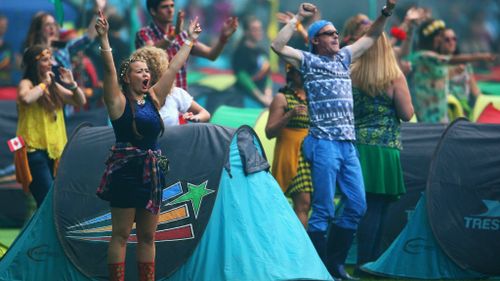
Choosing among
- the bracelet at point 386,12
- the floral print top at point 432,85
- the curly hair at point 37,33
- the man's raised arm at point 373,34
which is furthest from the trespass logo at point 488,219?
the curly hair at point 37,33

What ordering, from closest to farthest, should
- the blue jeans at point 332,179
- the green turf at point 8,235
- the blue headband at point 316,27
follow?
the blue jeans at point 332,179
the blue headband at point 316,27
the green turf at point 8,235

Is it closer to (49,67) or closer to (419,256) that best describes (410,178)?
(419,256)

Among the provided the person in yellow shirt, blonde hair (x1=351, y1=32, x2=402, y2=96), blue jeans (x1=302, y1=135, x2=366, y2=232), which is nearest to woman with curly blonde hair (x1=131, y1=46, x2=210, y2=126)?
blue jeans (x1=302, y1=135, x2=366, y2=232)

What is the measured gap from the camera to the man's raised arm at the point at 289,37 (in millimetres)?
8578

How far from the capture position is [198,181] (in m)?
7.84

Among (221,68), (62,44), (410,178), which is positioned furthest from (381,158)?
(221,68)

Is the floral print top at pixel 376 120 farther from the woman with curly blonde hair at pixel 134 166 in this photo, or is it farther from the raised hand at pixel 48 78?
the raised hand at pixel 48 78

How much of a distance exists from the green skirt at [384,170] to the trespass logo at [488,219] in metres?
0.57

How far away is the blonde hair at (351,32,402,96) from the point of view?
355 inches

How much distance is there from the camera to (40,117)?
9.90 metres

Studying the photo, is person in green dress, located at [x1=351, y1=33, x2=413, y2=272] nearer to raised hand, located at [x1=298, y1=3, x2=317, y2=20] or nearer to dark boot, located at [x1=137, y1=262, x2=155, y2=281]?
raised hand, located at [x1=298, y1=3, x2=317, y2=20]

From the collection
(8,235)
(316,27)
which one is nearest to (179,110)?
(316,27)

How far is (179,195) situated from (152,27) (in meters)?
2.53

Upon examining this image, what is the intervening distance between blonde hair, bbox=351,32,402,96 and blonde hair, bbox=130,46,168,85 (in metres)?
1.94
